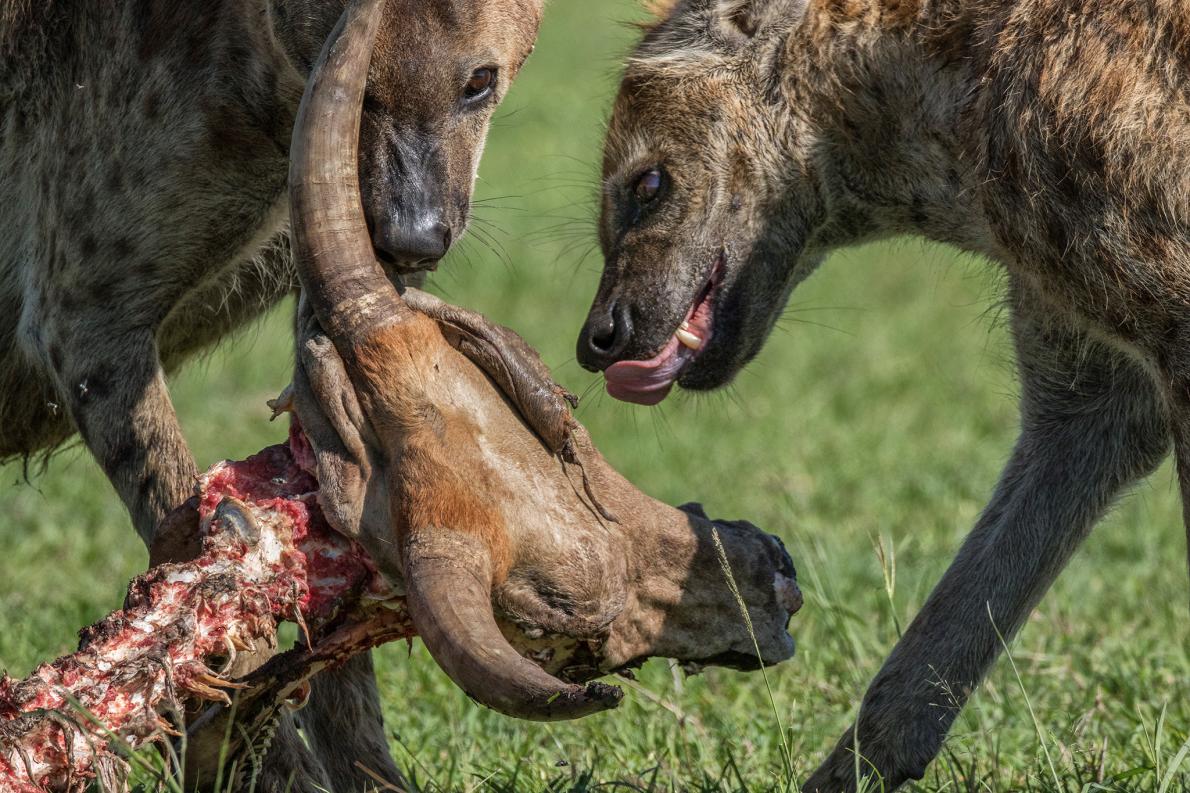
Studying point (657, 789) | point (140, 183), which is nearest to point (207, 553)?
point (657, 789)

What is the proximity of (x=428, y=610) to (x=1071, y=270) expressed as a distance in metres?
1.40

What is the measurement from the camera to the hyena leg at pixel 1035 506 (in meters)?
3.52

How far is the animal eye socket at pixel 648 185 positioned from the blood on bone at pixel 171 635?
4.97 ft

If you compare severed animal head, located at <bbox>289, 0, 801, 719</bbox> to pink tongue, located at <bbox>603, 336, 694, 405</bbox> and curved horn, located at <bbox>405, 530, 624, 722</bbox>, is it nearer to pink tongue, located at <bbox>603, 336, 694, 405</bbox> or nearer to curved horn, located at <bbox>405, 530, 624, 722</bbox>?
curved horn, located at <bbox>405, 530, 624, 722</bbox>

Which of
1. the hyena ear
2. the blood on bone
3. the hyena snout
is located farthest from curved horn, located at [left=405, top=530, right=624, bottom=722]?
the hyena ear

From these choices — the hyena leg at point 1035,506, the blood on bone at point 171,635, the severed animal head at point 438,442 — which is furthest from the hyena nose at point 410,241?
the hyena leg at point 1035,506

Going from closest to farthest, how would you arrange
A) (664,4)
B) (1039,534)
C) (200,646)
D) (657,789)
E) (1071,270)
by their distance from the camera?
(200,646), (1071,270), (657,789), (1039,534), (664,4)

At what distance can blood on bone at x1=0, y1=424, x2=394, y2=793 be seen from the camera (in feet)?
7.64

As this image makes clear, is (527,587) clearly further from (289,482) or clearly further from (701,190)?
(701,190)

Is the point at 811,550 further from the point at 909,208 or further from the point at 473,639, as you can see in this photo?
the point at 473,639

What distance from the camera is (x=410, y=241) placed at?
3125 mm

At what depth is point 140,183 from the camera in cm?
370

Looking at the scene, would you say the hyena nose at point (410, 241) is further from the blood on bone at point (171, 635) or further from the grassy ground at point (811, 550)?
the grassy ground at point (811, 550)

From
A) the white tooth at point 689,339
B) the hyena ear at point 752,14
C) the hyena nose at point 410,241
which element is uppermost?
the hyena ear at point 752,14
